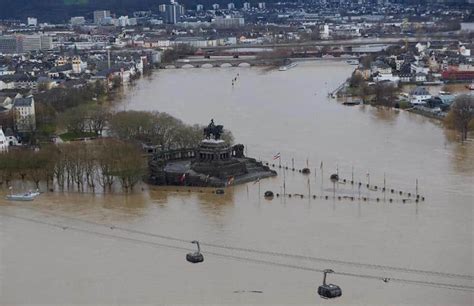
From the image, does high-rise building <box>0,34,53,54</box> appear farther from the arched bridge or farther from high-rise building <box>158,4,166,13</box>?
high-rise building <box>158,4,166,13</box>

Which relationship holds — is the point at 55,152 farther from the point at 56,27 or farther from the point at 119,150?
the point at 56,27

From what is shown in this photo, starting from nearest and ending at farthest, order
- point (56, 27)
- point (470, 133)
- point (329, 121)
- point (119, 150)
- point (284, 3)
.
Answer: point (119, 150), point (470, 133), point (329, 121), point (56, 27), point (284, 3)

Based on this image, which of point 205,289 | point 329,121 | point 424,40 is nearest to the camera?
point 205,289

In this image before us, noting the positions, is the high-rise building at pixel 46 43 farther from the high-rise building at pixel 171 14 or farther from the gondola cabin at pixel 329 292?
the gondola cabin at pixel 329 292

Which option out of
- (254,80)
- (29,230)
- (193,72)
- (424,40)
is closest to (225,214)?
(29,230)

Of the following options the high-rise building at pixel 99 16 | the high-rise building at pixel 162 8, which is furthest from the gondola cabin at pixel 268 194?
the high-rise building at pixel 162 8

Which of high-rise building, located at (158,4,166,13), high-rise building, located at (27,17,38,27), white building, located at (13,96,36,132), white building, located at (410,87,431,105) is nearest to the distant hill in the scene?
high-rise building, located at (158,4,166,13)

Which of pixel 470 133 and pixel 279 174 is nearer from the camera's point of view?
pixel 279 174
